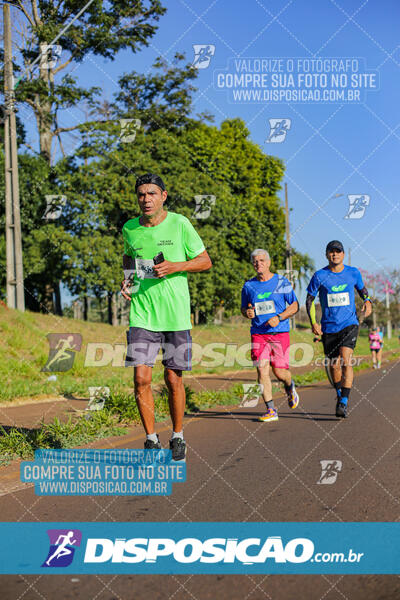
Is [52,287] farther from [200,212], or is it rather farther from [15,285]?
[15,285]

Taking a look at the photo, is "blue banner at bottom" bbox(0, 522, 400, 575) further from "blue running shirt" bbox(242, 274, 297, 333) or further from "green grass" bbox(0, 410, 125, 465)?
"blue running shirt" bbox(242, 274, 297, 333)

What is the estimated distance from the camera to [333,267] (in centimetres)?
806

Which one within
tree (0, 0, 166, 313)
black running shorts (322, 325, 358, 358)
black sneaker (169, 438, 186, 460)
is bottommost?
black sneaker (169, 438, 186, 460)

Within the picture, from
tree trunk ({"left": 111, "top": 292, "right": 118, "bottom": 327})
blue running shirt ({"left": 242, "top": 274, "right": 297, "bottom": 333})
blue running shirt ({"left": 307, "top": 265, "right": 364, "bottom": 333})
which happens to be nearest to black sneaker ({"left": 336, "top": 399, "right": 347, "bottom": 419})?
blue running shirt ({"left": 307, "top": 265, "right": 364, "bottom": 333})

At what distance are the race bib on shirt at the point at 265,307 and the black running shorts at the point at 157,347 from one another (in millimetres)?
2707

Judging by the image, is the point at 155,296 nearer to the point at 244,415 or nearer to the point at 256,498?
the point at 256,498

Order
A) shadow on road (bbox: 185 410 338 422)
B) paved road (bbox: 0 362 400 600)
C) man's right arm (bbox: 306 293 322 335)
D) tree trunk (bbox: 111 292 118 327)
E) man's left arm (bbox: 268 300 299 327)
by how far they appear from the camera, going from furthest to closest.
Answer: tree trunk (bbox: 111 292 118 327) → man's right arm (bbox: 306 293 322 335) → shadow on road (bbox: 185 410 338 422) → man's left arm (bbox: 268 300 299 327) → paved road (bbox: 0 362 400 600)

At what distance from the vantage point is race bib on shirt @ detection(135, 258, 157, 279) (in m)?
4.86

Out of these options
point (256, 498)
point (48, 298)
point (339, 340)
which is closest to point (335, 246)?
point (339, 340)

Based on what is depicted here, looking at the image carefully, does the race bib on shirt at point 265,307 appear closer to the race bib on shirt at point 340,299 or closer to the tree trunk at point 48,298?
the race bib on shirt at point 340,299

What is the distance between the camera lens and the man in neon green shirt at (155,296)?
4.95 metres

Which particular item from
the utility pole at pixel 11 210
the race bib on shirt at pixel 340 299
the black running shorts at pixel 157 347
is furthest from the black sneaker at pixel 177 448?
the utility pole at pixel 11 210

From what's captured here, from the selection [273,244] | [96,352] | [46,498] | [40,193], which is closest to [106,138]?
[40,193]

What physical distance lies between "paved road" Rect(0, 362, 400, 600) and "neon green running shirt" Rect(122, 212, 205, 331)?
46.8 inches
